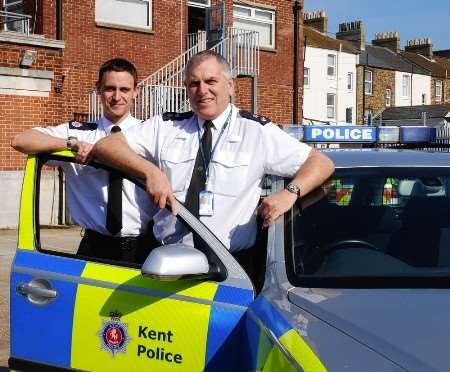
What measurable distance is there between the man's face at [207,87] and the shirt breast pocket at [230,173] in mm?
228

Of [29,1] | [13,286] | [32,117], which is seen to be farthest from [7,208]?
[13,286]

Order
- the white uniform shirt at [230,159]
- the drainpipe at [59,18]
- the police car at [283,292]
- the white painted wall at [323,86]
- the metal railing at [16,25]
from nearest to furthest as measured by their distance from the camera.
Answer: the police car at [283,292]
the white uniform shirt at [230,159]
the metal railing at [16,25]
the drainpipe at [59,18]
the white painted wall at [323,86]

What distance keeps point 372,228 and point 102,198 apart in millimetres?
1185

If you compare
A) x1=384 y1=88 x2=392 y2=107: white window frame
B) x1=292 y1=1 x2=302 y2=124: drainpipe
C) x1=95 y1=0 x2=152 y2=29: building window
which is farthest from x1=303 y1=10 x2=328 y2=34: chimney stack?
x1=95 y1=0 x2=152 y2=29: building window

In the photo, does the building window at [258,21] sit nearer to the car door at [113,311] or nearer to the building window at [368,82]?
the car door at [113,311]

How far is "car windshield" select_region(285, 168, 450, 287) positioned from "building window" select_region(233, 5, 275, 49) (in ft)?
53.0

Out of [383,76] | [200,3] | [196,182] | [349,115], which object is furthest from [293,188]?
[383,76]

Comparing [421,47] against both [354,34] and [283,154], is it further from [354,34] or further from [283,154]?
[283,154]

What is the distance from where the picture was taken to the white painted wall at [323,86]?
3609cm

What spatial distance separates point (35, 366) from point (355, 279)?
4.55 ft

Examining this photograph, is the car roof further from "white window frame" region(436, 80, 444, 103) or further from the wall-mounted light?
"white window frame" region(436, 80, 444, 103)

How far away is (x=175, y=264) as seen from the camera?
2.63 m

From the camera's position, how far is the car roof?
340cm

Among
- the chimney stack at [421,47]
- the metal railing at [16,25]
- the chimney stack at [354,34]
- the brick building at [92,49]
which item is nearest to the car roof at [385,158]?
the brick building at [92,49]
